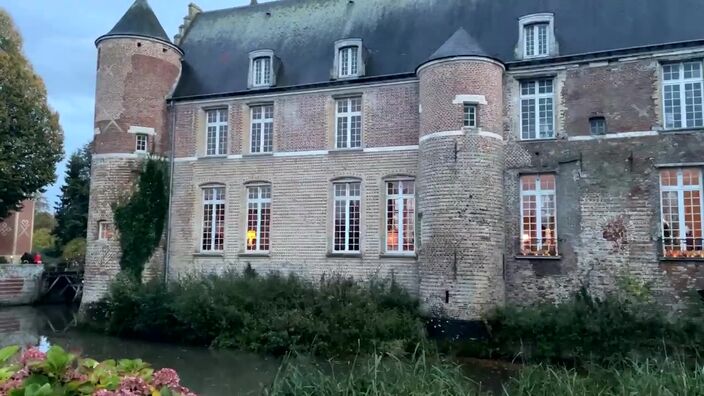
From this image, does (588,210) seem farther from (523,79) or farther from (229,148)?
(229,148)

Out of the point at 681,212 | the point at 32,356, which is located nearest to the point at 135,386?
the point at 32,356

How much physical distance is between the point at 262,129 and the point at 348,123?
292 cm

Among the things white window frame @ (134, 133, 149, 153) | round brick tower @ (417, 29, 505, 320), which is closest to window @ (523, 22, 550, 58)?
round brick tower @ (417, 29, 505, 320)

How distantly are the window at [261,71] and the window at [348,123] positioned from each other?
2.66 m

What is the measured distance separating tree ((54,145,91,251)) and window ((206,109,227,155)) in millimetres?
14435

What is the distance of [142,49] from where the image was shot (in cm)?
1888

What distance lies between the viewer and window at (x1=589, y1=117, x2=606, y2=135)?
14.7 metres

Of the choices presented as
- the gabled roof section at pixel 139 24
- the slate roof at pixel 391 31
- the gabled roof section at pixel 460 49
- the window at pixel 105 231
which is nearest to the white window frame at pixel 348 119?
the slate roof at pixel 391 31

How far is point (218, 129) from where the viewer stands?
19.2m

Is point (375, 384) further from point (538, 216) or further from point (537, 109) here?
point (537, 109)

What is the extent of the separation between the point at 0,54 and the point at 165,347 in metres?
17.5

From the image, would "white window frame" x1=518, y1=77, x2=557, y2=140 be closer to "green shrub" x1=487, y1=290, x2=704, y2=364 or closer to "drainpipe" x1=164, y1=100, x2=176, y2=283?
"green shrub" x1=487, y1=290, x2=704, y2=364

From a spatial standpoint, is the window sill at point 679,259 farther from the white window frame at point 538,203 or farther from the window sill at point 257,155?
the window sill at point 257,155

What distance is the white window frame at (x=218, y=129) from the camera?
19031 millimetres
